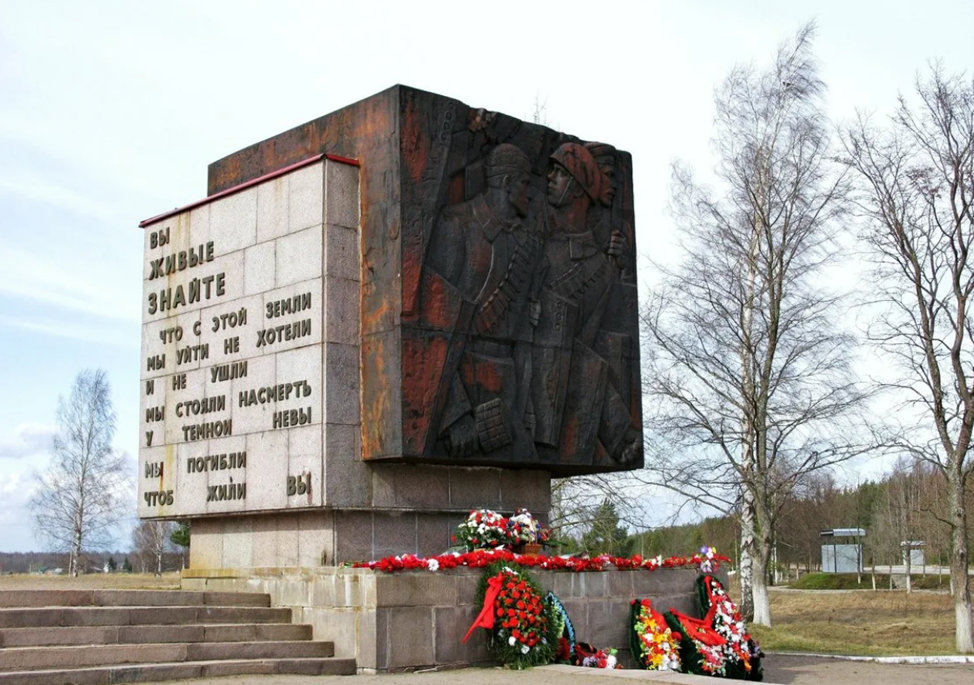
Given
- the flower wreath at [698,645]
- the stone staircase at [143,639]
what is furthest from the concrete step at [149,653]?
the flower wreath at [698,645]

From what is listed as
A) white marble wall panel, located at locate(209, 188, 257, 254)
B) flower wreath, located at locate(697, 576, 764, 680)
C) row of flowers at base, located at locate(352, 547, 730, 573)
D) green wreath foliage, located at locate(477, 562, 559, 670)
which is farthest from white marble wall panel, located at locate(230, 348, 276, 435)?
flower wreath, located at locate(697, 576, 764, 680)

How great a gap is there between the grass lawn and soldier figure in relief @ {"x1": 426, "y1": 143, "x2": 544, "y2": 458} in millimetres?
8402

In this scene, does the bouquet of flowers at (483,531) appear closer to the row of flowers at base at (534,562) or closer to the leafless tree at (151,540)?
the row of flowers at base at (534,562)

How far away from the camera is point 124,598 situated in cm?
1290

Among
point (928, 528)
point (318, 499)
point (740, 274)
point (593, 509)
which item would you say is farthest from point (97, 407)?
point (318, 499)

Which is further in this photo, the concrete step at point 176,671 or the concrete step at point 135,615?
the concrete step at point 135,615

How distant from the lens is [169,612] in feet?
41.8

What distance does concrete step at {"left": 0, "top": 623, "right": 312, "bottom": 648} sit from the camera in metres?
11.4

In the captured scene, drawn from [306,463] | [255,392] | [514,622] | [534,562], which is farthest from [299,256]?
[514,622]

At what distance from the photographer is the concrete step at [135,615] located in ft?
38.2

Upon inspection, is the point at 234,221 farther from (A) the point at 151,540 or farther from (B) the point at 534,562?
(A) the point at 151,540

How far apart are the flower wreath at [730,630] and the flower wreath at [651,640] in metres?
0.69

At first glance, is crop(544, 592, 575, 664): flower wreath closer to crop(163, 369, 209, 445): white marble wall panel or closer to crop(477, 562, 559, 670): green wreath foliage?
crop(477, 562, 559, 670): green wreath foliage

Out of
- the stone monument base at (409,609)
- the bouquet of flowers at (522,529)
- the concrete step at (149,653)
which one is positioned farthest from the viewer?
the bouquet of flowers at (522,529)
